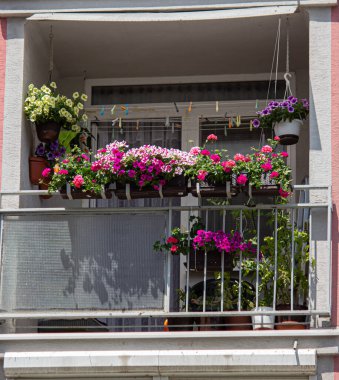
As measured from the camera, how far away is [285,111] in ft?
40.2

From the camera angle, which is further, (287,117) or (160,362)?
(287,117)

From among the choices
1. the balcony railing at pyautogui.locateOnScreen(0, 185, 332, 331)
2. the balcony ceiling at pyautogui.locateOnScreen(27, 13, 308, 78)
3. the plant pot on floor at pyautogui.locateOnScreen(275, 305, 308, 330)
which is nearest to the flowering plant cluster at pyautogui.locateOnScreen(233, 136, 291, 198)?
the balcony railing at pyautogui.locateOnScreen(0, 185, 332, 331)

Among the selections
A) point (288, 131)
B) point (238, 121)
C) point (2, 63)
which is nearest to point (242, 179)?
point (288, 131)

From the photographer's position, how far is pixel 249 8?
482 inches

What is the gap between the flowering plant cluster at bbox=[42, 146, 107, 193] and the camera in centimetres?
1158

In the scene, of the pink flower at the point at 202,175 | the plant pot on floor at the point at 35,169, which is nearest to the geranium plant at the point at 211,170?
the pink flower at the point at 202,175

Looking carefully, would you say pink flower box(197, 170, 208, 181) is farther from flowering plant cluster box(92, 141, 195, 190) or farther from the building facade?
the building facade

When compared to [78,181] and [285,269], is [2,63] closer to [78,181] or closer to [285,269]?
[78,181]

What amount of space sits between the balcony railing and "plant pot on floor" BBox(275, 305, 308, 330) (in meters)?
0.02

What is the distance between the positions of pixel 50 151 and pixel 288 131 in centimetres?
235

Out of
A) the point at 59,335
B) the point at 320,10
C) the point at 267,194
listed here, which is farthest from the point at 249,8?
the point at 59,335

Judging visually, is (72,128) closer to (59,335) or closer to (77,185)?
(77,185)

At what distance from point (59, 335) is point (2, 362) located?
23.3 inches

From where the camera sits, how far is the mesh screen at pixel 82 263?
1156 cm
